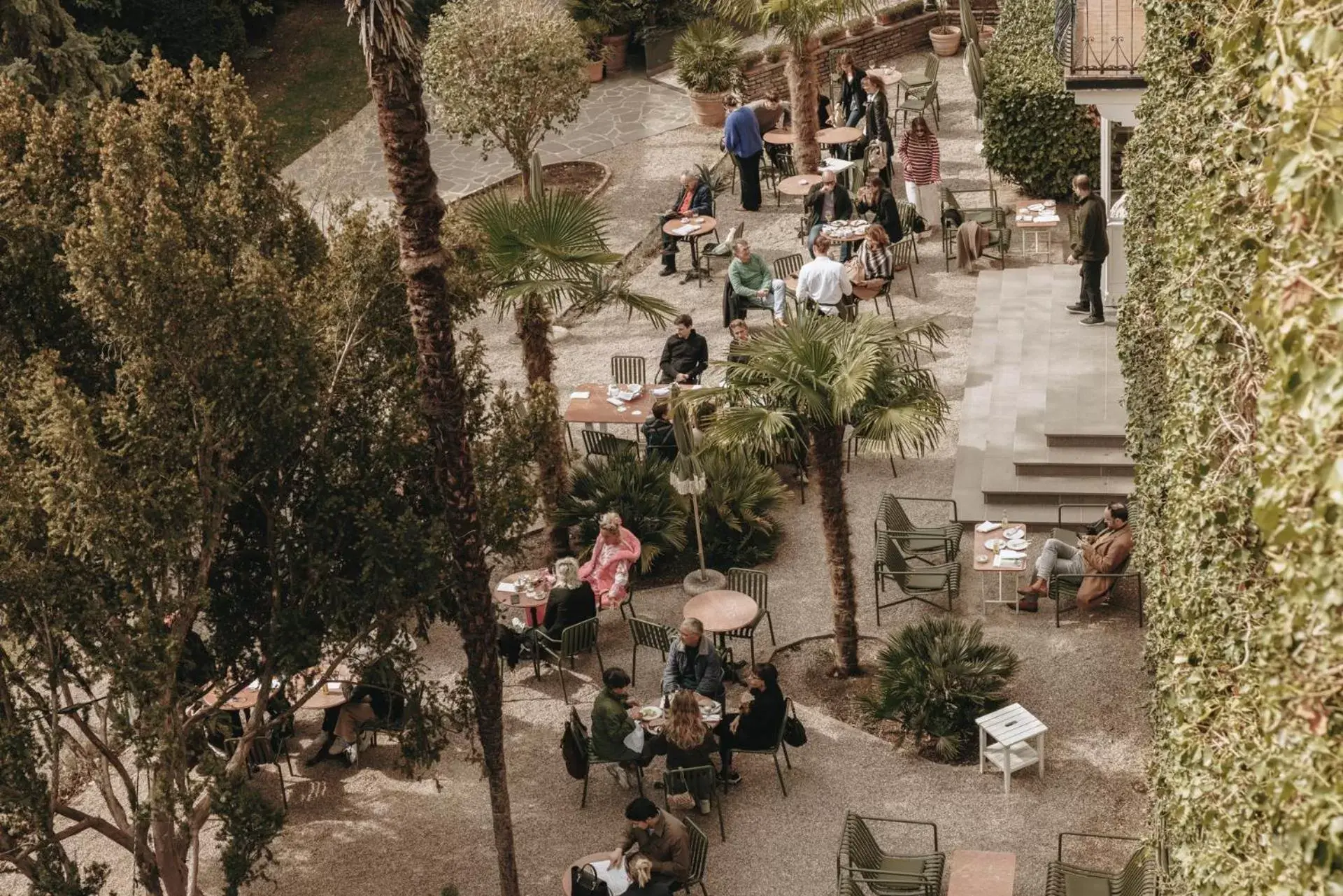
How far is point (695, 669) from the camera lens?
13.5 meters

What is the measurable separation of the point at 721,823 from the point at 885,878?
1.52m

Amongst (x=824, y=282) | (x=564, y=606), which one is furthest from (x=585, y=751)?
(x=824, y=282)

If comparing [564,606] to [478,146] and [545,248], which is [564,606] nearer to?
[545,248]

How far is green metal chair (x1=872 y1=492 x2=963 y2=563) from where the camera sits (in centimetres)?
1552

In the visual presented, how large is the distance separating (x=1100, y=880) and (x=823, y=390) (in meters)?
4.13

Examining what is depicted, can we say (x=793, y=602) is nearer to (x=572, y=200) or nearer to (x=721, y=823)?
(x=721, y=823)

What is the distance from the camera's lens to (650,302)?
14367 mm

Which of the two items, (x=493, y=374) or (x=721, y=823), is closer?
(x=721, y=823)

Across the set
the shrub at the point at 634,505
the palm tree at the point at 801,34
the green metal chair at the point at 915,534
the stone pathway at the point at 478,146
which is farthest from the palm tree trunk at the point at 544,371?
the stone pathway at the point at 478,146

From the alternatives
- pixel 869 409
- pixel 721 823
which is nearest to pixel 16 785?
pixel 721 823

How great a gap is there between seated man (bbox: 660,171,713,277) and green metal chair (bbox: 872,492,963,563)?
7.48m

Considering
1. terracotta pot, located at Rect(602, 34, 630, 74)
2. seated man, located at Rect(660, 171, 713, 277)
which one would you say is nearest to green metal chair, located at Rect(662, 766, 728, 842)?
seated man, located at Rect(660, 171, 713, 277)

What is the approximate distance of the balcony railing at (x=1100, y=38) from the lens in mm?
17938

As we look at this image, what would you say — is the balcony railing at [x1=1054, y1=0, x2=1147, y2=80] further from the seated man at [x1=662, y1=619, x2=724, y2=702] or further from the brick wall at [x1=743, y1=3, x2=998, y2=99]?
the seated man at [x1=662, y1=619, x2=724, y2=702]
